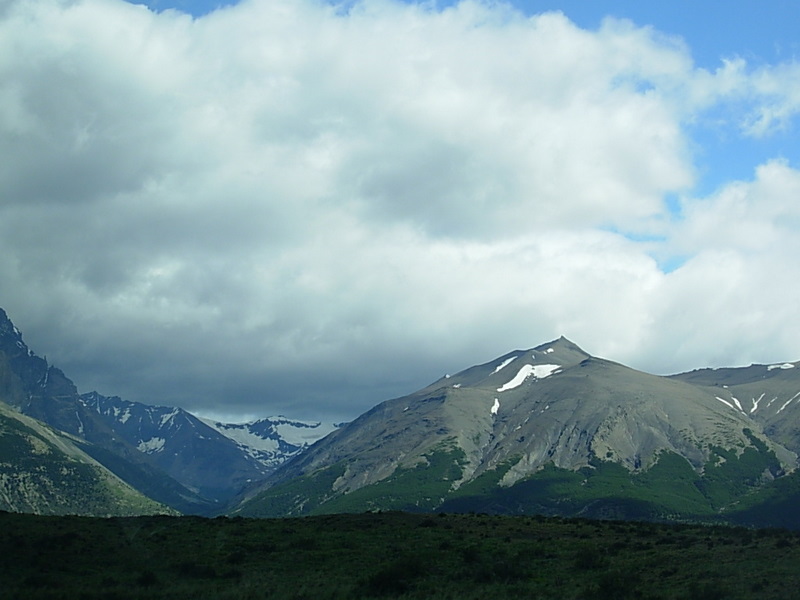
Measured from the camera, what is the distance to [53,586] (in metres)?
50.0

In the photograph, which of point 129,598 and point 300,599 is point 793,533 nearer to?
point 300,599

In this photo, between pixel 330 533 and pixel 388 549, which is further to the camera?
pixel 330 533

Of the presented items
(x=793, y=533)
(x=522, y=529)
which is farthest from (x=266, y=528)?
(x=793, y=533)

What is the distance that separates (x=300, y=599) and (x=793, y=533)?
47.4 m

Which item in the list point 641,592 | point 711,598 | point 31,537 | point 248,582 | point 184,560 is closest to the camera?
Answer: point 711,598

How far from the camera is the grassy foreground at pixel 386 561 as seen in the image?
49094 mm

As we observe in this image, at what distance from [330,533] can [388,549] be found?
11478 millimetres

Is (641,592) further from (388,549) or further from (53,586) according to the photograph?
(53,586)

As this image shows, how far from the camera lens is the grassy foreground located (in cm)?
4909

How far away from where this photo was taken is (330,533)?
77.5 meters

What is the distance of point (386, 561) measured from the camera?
202ft

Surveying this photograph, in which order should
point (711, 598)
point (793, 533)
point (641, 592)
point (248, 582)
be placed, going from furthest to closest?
point (793, 533) → point (248, 582) → point (641, 592) → point (711, 598)

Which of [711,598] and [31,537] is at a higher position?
[31,537]

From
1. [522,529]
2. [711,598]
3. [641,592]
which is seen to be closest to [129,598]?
[641,592]
